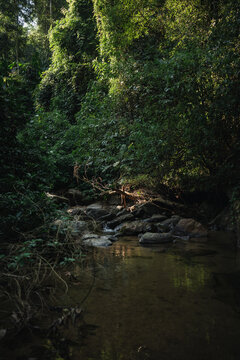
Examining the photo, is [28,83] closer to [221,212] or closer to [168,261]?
[168,261]

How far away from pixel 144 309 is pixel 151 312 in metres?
0.09

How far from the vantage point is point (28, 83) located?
467 centimetres

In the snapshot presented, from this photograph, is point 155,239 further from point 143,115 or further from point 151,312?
point 143,115

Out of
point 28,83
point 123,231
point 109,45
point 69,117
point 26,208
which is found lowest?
point 123,231

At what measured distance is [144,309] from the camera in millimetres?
2953

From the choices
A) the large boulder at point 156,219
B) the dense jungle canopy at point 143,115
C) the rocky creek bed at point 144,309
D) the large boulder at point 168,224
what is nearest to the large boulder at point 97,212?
the dense jungle canopy at point 143,115

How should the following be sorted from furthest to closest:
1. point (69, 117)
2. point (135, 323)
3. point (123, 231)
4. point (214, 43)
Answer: point (69, 117) < point (123, 231) < point (214, 43) < point (135, 323)

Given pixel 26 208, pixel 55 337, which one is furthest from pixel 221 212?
pixel 55 337

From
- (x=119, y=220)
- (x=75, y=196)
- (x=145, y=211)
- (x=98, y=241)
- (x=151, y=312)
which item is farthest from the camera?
(x=75, y=196)

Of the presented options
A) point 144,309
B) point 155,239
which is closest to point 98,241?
point 155,239

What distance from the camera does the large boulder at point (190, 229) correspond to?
22.3 feet

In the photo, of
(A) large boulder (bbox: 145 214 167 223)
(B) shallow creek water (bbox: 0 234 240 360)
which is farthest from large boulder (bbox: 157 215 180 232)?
(B) shallow creek water (bbox: 0 234 240 360)

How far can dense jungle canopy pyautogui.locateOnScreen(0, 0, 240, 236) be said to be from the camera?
4.37 metres

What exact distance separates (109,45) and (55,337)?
41.7 ft
